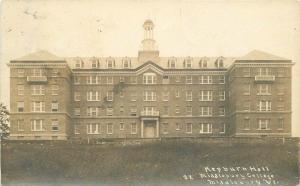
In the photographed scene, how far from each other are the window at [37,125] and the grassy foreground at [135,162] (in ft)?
22.7

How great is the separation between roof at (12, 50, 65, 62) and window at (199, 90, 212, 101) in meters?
13.3

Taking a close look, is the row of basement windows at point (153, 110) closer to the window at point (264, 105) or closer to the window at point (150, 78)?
the window at point (150, 78)

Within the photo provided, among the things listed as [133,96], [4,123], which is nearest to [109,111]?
[133,96]

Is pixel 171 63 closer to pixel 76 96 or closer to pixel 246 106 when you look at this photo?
pixel 246 106

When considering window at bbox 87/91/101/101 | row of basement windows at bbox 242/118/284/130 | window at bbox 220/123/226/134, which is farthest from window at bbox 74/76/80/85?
row of basement windows at bbox 242/118/284/130

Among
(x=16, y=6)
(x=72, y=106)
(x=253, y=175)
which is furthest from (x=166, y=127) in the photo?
(x=16, y=6)

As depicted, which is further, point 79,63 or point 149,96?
point 149,96

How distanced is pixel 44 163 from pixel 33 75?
32.4 ft

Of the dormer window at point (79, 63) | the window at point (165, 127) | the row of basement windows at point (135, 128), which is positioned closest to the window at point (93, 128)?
the row of basement windows at point (135, 128)

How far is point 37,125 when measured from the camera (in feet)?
139

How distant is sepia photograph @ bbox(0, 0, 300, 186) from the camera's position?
31453mm

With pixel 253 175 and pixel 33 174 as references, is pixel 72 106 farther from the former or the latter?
pixel 253 175

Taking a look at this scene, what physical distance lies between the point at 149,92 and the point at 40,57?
1144cm

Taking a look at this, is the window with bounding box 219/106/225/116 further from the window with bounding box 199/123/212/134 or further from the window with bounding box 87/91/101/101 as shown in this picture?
the window with bounding box 87/91/101/101
